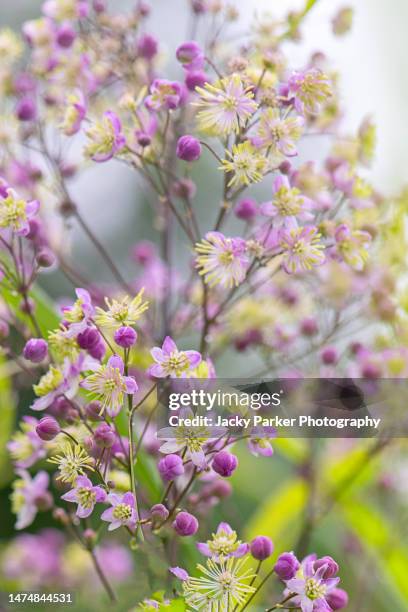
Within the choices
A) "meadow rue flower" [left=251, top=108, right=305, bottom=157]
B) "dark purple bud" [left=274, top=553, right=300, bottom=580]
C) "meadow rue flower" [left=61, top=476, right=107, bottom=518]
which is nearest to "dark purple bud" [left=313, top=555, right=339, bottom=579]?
"dark purple bud" [left=274, top=553, right=300, bottom=580]

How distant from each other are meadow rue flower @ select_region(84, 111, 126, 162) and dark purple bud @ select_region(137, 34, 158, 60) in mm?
141

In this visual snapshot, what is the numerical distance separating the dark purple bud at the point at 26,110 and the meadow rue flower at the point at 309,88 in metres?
0.27

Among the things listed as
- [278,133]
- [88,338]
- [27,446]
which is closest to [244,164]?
[278,133]

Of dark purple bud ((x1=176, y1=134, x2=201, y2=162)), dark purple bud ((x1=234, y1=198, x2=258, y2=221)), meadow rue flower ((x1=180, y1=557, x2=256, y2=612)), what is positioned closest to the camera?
meadow rue flower ((x1=180, y1=557, x2=256, y2=612))

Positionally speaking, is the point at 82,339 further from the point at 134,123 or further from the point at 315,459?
the point at 315,459

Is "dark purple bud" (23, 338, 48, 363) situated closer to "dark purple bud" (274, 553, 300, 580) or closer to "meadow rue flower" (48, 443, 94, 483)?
"meadow rue flower" (48, 443, 94, 483)

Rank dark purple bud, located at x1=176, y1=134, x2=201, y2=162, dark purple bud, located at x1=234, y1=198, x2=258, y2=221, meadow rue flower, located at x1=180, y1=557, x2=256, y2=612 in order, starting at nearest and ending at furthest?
meadow rue flower, located at x1=180, y1=557, x2=256, y2=612 < dark purple bud, located at x1=176, y1=134, x2=201, y2=162 < dark purple bud, located at x1=234, y1=198, x2=258, y2=221

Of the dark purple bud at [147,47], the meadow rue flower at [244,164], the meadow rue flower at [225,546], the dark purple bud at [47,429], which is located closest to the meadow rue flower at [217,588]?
the meadow rue flower at [225,546]

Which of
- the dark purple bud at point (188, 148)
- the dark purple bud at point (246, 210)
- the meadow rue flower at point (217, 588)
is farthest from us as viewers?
the dark purple bud at point (246, 210)

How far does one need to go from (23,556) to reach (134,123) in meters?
0.59

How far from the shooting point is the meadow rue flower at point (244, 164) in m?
0.47

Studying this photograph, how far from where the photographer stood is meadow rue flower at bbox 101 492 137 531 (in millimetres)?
410

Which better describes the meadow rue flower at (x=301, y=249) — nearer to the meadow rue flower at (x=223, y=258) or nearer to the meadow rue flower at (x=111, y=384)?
the meadow rue flower at (x=223, y=258)

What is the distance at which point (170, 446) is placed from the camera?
0.43 meters
